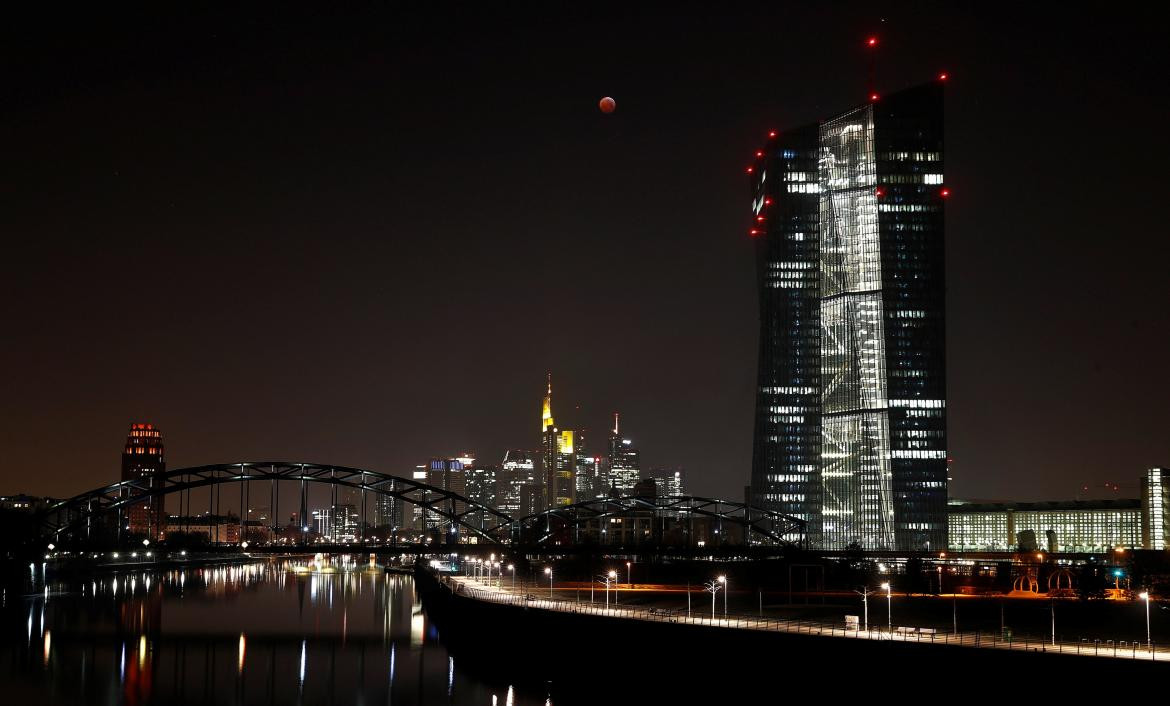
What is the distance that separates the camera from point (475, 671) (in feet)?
248

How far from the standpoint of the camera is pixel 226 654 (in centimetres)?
8619

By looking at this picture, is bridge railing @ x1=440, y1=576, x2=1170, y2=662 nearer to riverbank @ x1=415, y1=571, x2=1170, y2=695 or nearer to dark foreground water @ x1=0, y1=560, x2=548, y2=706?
riverbank @ x1=415, y1=571, x2=1170, y2=695

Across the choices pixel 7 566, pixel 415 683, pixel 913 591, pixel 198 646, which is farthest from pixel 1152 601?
pixel 7 566

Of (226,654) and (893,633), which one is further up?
(893,633)

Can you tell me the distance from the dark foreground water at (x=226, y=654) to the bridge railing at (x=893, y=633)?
6969 mm

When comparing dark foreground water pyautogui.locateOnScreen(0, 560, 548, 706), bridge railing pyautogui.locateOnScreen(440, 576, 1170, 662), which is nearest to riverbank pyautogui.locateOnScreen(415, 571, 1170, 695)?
bridge railing pyautogui.locateOnScreen(440, 576, 1170, 662)

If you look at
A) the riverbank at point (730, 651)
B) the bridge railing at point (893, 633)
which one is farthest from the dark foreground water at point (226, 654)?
the bridge railing at point (893, 633)

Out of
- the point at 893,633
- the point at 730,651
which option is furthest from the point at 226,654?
the point at 893,633

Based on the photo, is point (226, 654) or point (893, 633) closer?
point (893, 633)

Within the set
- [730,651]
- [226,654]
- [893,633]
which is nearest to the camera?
[893,633]

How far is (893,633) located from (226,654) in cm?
4836

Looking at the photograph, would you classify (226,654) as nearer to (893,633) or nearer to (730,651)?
(730,651)

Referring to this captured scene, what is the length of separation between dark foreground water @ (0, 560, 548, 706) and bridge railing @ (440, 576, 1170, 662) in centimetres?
697

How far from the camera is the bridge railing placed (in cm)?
5216
